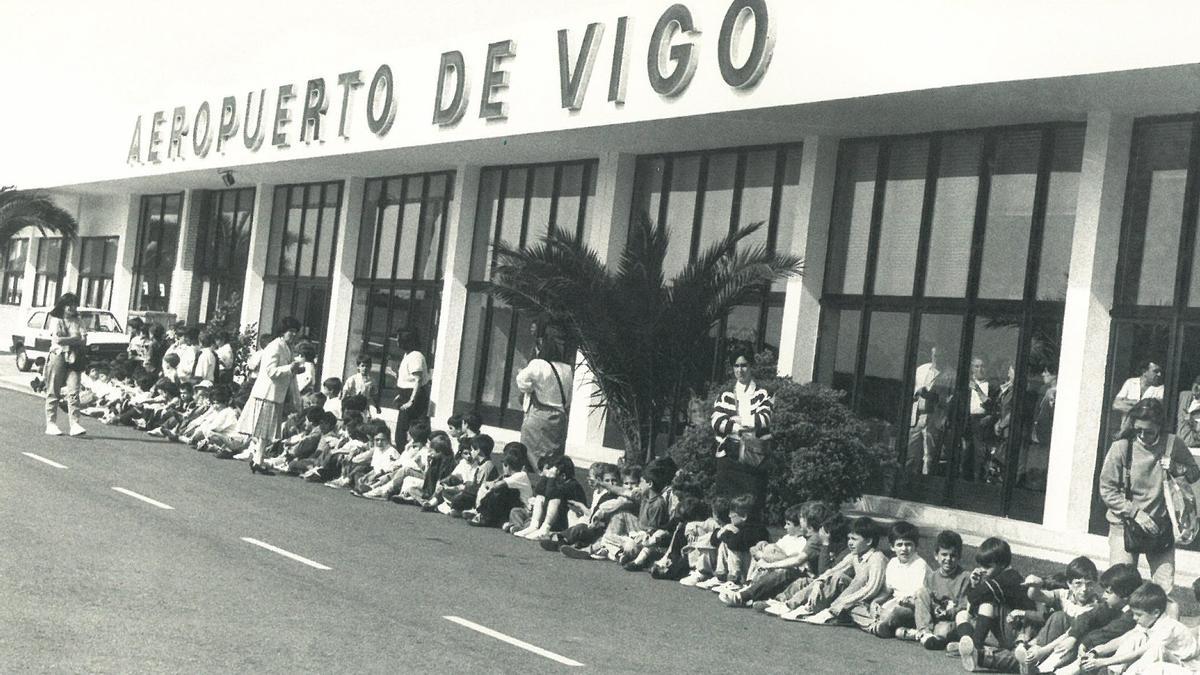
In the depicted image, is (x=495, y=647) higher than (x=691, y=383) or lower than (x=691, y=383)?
lower

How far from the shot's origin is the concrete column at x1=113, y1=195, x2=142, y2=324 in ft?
136

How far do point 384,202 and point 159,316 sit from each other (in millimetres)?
10510

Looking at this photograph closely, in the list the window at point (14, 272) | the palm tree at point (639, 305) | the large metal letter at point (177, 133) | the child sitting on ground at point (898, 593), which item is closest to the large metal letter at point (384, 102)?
the palm tree at point (639, 305)

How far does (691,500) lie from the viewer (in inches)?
549

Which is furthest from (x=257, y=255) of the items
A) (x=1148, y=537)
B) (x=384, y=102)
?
(x=1148, y=537)

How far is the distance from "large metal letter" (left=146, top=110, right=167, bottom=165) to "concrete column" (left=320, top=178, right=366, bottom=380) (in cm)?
637

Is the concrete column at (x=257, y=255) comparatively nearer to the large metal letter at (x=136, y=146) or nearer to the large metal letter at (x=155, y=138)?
the large metal letter at (x=155, y=138)

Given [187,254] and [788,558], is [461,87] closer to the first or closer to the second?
[788,558]

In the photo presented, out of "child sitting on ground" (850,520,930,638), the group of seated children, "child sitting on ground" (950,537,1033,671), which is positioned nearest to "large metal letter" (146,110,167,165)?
the group of seated children

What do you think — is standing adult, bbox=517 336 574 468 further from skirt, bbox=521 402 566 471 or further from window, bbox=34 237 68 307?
window, bbox=34 237 68 307

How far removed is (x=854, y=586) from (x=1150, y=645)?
2.80 m

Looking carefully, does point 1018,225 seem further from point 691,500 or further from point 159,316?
point 159,316

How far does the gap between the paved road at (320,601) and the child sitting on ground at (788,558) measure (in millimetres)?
220

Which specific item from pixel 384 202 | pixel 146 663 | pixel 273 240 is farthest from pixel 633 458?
pixel 273 240
